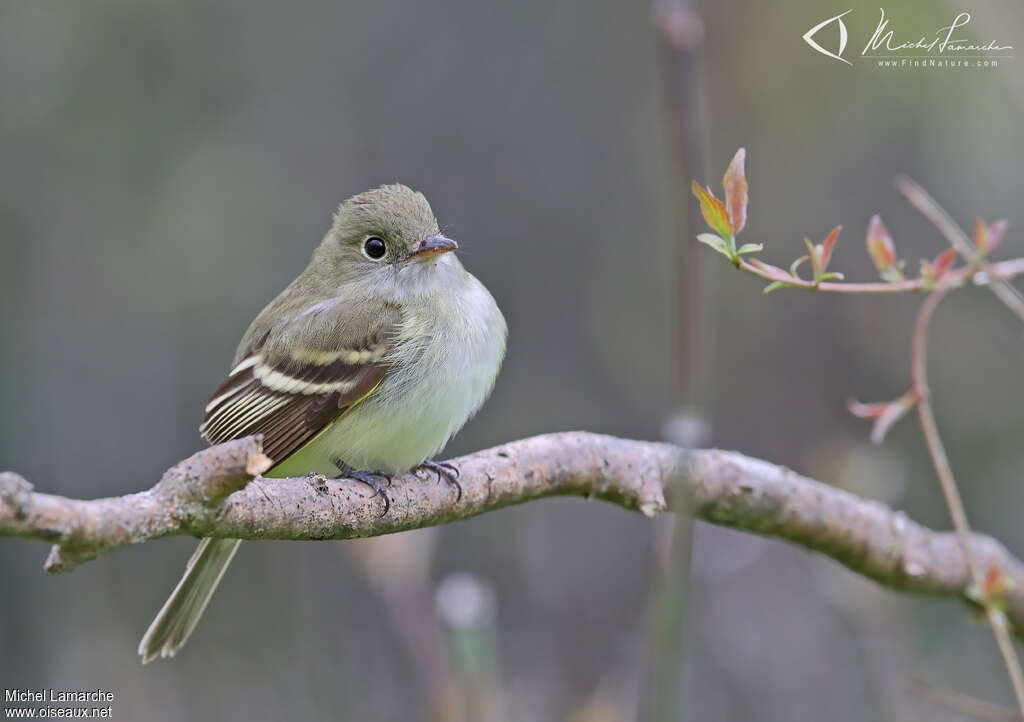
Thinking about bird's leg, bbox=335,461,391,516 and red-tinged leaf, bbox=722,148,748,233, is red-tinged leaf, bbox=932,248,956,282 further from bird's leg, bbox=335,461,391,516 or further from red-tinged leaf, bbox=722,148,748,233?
bird's leg, bbox=335,461,391,516

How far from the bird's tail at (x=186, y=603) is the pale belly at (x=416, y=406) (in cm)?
33

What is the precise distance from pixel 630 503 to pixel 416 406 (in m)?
0.73

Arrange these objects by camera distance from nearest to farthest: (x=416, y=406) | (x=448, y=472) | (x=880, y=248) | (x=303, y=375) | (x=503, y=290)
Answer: (x=880, y=248), (x=448, y=472), (x=416, y=406), (x=303, y=375), (x=503, y=290)

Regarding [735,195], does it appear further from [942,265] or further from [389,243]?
[389,243]

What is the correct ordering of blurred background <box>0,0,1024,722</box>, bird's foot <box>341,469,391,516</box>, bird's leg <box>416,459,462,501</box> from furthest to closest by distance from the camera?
1. blurred background <box>0,0,1024,722</box>
2. bird's leg <box>416,459,462,501</box>
3. bird's foot <box>341,469,391,516</box>

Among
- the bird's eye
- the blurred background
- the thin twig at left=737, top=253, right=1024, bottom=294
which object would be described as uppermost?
the thin twig at left=737, top=253, right=1024, bottom=294

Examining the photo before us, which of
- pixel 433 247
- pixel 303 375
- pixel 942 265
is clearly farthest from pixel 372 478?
pixel 942 265

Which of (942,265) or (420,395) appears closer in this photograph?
(942,265)

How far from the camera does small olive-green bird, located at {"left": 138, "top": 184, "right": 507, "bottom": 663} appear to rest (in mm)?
3330

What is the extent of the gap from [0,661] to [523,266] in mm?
3475

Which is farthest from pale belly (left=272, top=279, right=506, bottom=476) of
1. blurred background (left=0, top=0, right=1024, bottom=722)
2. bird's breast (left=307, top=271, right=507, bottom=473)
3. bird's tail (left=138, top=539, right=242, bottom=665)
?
blurred background (left=0, top=0, right=1024, bottom=722)

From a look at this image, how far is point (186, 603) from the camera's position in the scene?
3367 mm

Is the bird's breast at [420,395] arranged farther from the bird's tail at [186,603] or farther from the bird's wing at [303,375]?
the bird's tail at [186,603]

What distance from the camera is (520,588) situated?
6.66 m
